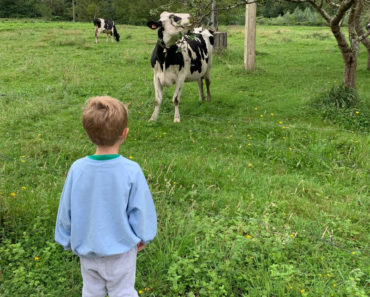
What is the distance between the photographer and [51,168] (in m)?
4.56

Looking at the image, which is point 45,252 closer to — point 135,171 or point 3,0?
point 135,171

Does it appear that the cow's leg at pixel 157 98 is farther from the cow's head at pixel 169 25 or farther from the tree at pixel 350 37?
the tree at pixel 350 37

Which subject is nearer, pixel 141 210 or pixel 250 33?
pixel 141 210

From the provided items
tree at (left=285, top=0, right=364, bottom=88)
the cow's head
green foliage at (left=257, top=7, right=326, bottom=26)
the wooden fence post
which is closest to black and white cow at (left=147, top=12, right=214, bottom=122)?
the cow's head

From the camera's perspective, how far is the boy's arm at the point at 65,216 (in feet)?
6.60

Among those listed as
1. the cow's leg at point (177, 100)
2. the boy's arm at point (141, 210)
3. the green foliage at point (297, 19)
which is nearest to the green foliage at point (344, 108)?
the cow's leg at point (177, 100)

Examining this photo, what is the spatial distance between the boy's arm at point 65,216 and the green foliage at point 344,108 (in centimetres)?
574

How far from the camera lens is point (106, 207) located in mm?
1975

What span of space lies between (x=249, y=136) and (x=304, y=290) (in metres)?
3.64

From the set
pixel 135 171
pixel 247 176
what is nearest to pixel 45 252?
pixel 135 171

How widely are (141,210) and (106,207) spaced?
20 cm

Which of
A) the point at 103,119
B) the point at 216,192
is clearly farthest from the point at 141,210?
the point at 216,192

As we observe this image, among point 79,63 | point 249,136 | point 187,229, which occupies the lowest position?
point 187,229

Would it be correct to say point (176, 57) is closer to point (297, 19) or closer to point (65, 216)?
point (65, 216)
